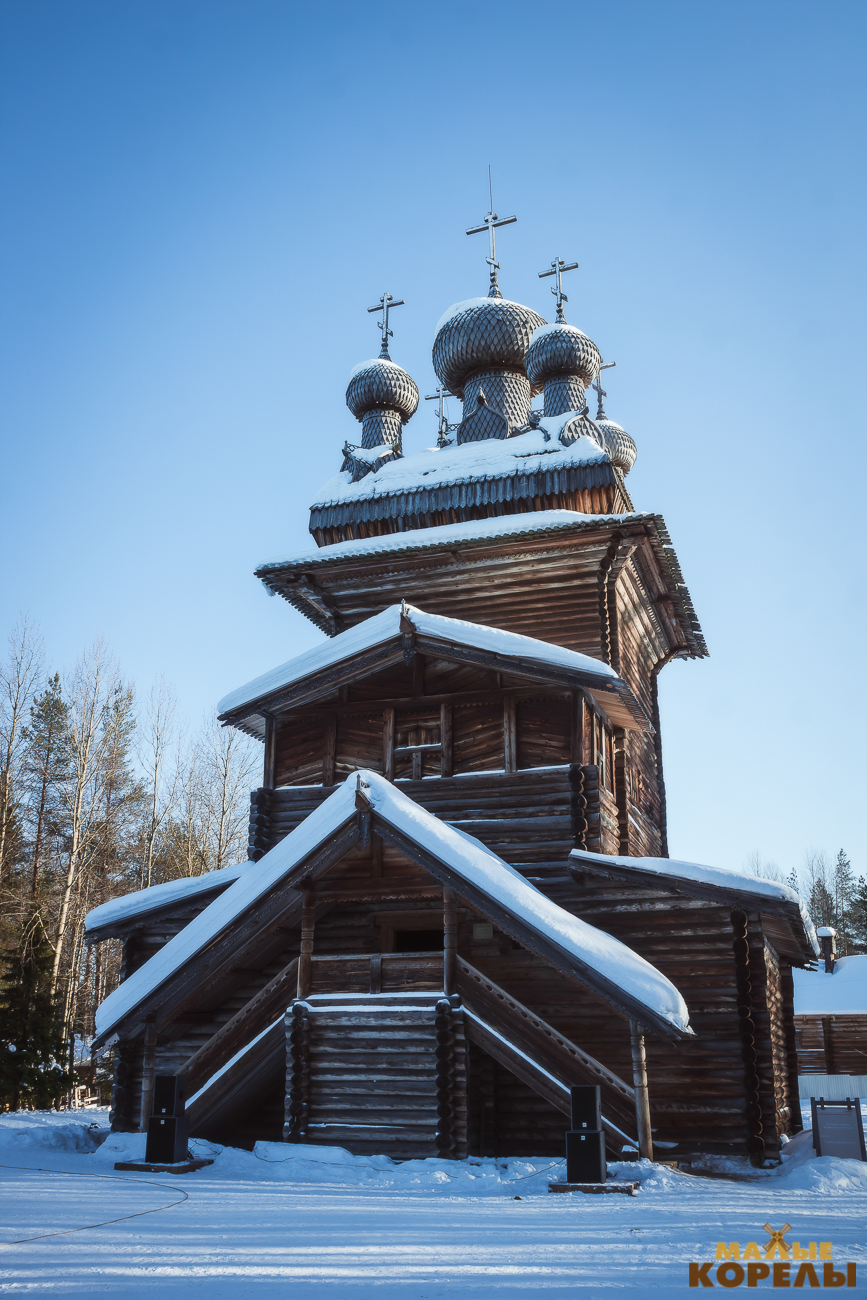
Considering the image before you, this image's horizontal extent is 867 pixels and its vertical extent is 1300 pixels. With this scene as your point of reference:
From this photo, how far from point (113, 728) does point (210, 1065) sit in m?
19.4

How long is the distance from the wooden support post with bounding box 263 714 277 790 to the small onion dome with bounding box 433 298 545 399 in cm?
1065

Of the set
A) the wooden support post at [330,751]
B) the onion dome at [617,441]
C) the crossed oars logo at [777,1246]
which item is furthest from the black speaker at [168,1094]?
the onion dome at [617,441]

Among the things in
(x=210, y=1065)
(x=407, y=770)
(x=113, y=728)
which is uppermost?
(x=113, y=728)

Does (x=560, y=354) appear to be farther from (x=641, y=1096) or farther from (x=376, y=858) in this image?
(x=641, y=1096)

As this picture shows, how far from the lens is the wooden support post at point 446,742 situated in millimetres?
13867

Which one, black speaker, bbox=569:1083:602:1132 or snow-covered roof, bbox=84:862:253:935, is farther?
snow-covered roof, bbox=84:862:253:935

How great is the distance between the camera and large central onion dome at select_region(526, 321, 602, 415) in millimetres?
21578

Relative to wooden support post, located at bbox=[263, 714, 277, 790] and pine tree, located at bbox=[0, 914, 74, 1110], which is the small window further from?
pine tree, located at bbox=[0, 914, 74, 1110]

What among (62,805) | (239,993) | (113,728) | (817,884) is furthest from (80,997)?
(817,884)

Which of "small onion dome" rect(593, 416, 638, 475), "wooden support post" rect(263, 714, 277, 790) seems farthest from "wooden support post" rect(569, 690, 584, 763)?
"small onion dome" rect(593, 416, 638, 475)

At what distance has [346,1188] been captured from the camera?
9.03 metres

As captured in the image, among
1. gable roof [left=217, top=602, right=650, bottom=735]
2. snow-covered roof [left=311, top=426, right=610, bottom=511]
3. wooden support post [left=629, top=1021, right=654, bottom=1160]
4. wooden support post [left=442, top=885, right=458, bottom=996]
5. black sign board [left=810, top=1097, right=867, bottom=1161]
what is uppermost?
snow-covered roof [left=311, top=426, right=610, bottom=511]

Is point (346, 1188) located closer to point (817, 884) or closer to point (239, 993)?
point (239, 993)

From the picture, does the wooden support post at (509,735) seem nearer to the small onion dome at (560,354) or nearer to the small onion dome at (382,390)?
the small onion dome at (560,354)
